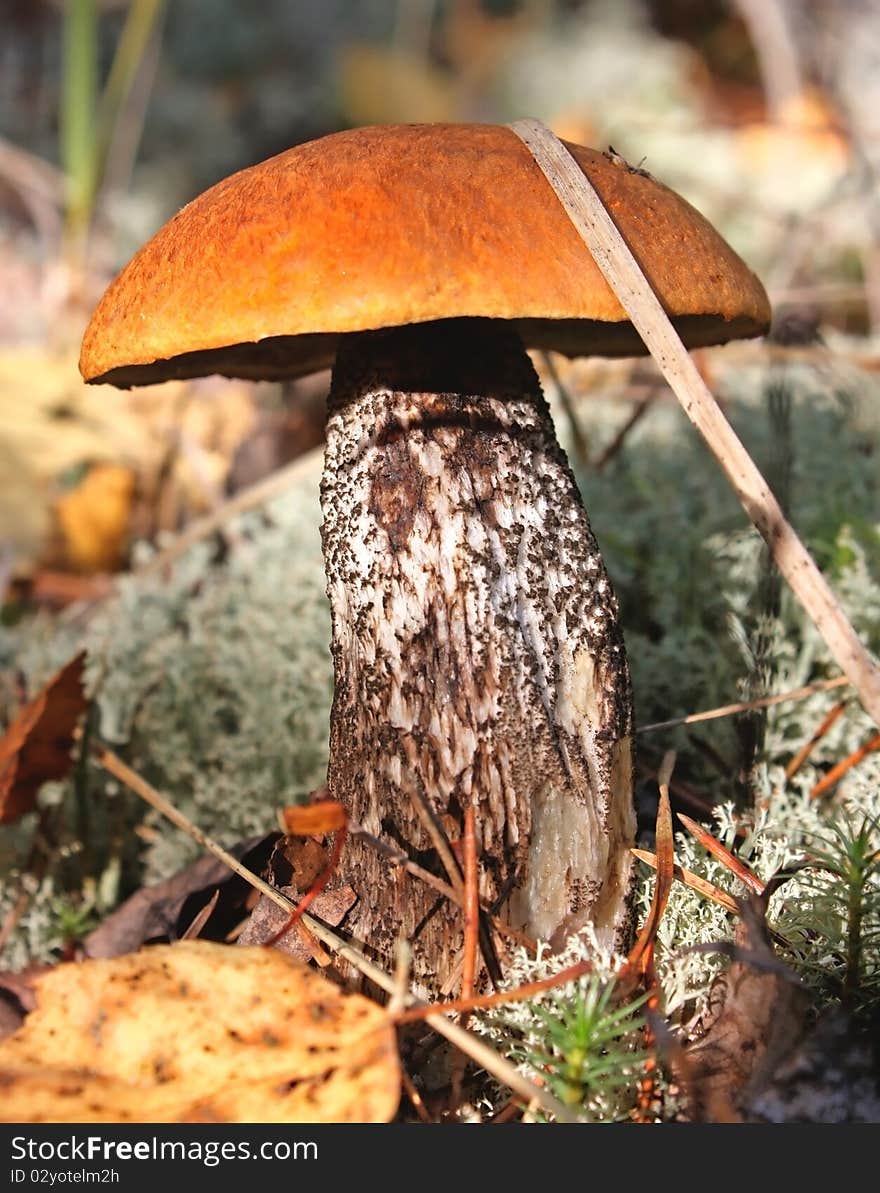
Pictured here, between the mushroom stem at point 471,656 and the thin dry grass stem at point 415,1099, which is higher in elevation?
the mushroom stem at point 471,656

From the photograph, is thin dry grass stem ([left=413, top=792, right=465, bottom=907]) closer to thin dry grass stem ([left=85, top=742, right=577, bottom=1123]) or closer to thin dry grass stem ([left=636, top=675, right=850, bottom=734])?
thin dry grass stem ([left=85, top=742, right=577, bottom=1123])

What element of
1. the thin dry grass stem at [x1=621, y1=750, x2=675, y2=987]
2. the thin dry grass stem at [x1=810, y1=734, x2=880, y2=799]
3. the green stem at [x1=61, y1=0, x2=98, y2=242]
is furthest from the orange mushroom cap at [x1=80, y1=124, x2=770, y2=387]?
the green stem at [x1=61, y1=0, x2=98, y2=242]

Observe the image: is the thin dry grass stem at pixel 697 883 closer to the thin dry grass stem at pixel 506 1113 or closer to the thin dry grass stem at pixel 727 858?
the thin dry grass stem at pixel 727 858

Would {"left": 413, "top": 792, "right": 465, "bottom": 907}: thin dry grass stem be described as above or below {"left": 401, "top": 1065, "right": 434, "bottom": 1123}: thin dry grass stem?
above

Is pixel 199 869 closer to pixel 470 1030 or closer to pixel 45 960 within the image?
pixel 45 960

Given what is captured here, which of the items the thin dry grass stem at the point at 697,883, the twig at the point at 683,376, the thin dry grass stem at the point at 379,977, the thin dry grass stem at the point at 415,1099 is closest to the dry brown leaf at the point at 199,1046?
the thin dry grass stem at the point at 379,977

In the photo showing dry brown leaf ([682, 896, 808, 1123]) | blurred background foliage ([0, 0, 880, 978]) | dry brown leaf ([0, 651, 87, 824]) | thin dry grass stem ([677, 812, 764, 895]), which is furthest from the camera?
blurred background foliage ([0, 0, 880, 978])
